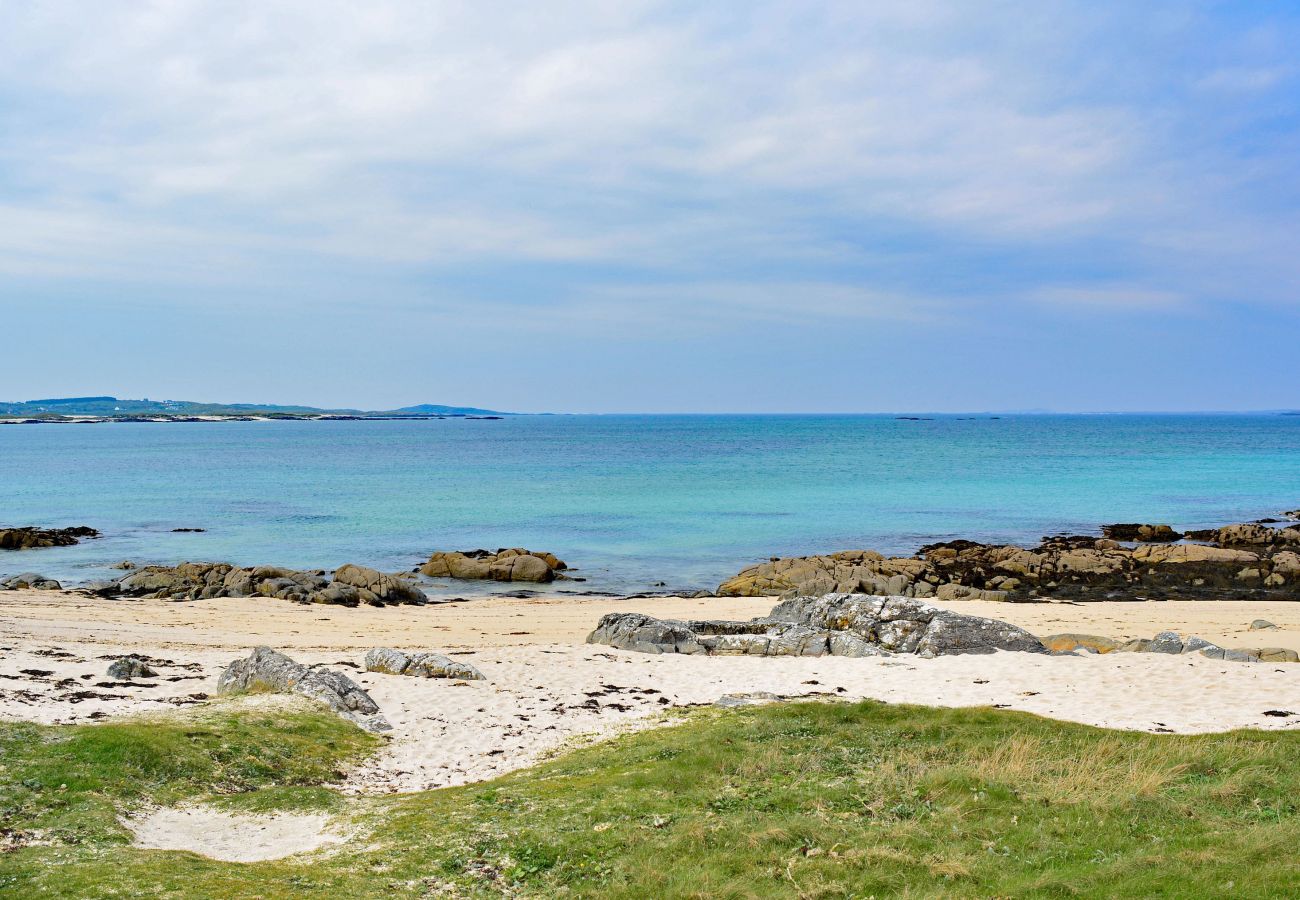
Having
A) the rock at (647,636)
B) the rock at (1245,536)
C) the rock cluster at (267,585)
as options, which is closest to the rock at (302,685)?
the rock at (647,636)

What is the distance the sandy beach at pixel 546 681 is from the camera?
16.0m

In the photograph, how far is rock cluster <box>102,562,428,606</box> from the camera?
121 ft

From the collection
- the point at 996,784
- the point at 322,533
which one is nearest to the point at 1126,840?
the point at 996,784

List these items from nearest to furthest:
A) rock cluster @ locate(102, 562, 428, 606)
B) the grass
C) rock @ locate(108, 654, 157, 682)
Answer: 1. the grass
2. rock @ locate(108, 654, 157, 682)
3. rock cluster @ locate(102, 562, 428, 606)

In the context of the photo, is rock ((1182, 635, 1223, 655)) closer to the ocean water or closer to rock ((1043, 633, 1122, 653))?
rock ((1043, 633, 1122, 653))

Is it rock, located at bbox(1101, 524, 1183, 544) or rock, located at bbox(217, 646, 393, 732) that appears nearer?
rock, located at bbox(217, 646, 393, 732)

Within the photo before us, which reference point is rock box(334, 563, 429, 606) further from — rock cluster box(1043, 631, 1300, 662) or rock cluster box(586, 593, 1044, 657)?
rock cluster box(1043, 631, 1300, 662)

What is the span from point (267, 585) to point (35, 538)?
2420cm

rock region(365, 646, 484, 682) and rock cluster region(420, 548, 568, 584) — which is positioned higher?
rock region(365, 646, 484, 682)

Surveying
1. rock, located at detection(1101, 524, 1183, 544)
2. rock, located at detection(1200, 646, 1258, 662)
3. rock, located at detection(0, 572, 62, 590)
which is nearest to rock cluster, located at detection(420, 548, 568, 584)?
rock, located at detection(0, 572, 62, 590)

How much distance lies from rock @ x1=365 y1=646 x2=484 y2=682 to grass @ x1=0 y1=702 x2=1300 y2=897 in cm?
545

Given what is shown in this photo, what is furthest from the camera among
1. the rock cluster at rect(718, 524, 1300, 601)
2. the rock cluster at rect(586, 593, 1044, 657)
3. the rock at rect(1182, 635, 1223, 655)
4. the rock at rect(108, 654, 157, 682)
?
the rock cluster at rect(718, 524, 1300, 601)

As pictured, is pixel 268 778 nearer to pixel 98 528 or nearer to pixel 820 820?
pixel 820 820

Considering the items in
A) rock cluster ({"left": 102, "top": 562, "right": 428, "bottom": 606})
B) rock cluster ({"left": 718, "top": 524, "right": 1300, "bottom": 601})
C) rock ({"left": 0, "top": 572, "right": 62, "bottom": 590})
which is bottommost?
rock ({"left": 0, "top": 572, "right": 62, "bottom": 590})
